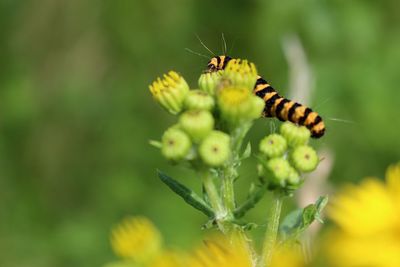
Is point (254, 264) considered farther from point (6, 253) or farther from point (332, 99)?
point (6, 253)

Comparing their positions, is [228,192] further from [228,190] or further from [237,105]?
[237,105]

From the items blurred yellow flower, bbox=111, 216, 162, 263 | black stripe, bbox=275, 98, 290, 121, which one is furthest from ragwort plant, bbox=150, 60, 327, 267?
blurred yellow flower, bbox=111, 216, 162, 263

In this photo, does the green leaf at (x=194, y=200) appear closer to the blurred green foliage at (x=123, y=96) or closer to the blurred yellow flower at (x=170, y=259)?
the blurred yellow flower at (x=170, y=259)

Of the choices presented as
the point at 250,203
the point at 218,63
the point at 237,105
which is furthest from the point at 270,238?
the point at 218,63

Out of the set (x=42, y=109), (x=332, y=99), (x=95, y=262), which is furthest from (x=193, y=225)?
(x=42, y=109)

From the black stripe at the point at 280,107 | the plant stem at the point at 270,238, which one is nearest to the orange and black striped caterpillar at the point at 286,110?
the black stripe at the point at 280,107
